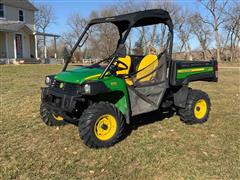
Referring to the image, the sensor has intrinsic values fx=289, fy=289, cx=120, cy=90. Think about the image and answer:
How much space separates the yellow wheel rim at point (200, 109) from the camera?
575 cm

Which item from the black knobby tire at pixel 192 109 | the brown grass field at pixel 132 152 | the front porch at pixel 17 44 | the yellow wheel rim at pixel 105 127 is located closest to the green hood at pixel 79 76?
the yellow wheel rim at pixel 105 127

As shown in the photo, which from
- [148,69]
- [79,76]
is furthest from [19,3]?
[79,76]

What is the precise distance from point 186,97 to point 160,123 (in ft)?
2.39

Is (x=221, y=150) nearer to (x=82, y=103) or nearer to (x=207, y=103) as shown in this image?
(x=207, y=103)

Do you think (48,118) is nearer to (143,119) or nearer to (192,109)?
(143,119)

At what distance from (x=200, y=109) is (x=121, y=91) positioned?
2.10 meters

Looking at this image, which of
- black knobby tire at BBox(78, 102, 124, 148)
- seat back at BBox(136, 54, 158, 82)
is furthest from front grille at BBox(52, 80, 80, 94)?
seat back at BBox(136, 54, 158, 82)

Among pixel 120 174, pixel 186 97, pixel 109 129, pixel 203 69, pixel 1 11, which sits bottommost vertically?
pixel 120 174

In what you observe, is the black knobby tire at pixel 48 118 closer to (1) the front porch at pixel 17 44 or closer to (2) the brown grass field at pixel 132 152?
(2) the brown grass field at pixel 132 152

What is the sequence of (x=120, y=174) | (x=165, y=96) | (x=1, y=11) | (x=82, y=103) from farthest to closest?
(x=1, y=11)
(x=165, y=96)
(x=82, y=103)
(x=120, y=174)

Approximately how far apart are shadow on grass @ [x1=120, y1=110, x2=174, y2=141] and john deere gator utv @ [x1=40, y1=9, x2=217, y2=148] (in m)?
0.42

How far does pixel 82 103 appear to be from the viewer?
4602 mm

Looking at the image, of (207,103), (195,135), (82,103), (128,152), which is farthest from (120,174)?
(207,103)

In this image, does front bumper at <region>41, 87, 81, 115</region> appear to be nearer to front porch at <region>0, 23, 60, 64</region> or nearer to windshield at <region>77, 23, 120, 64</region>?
windshield at <region>77, 23, 120, 64</region>
